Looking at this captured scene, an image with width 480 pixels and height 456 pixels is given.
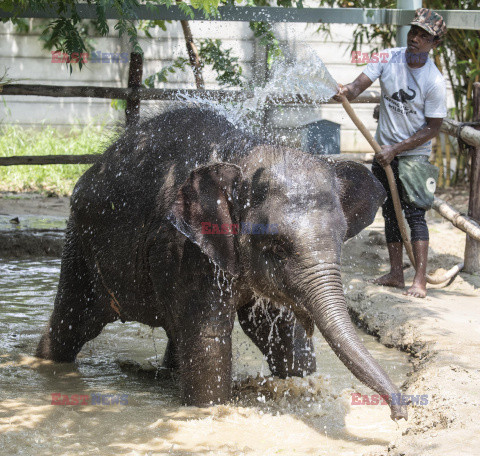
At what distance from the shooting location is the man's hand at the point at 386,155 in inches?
225

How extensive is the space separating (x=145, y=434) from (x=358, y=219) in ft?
5.06

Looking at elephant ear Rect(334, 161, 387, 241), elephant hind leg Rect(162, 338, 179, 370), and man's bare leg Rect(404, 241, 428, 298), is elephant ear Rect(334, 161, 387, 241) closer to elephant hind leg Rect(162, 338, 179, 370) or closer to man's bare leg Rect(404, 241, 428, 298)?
elephant hind leg Rect(162, 338, 179, 370)

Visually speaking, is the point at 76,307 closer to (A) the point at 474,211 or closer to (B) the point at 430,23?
(B) the point at 430,23

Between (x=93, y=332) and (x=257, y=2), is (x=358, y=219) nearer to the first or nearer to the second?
(x=93, y=332)

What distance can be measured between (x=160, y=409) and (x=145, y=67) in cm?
1029

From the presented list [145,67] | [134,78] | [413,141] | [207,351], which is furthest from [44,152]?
[207,351]

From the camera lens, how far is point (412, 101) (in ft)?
18.9

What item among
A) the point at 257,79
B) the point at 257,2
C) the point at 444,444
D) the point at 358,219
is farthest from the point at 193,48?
the point at 444,444

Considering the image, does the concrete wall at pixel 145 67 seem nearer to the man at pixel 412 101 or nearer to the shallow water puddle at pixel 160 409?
the man at pixel 412 101

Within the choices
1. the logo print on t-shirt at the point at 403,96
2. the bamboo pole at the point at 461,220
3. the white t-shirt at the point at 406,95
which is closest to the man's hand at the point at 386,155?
the white t-shirt at the point at 406,95

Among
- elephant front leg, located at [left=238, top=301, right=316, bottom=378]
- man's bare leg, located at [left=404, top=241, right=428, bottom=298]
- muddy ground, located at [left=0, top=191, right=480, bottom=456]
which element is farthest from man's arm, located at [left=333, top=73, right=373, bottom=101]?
elephant front leg, located at [left=238, top=301, right=316, bottom=378]

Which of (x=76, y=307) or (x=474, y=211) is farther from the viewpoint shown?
(x=474, y=211)

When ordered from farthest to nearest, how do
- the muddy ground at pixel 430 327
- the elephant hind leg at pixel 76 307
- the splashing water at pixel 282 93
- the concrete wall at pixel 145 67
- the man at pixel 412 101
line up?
the concrete wall at pixel 145 67
the splashing water at pixel 282 93
the man at pixel 412 101
the elephant hind leg at pixel 76 307
the muddy ground at pixel 430 327

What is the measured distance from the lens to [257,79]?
37.6 ft
